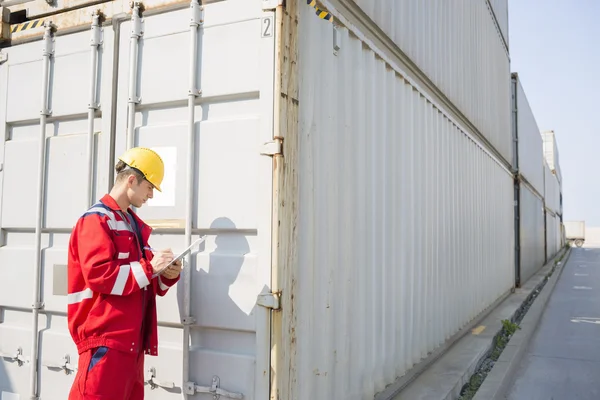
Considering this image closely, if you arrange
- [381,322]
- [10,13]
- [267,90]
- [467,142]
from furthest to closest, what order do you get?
[467,142] < [381,322] < [10,13] < [267,90]

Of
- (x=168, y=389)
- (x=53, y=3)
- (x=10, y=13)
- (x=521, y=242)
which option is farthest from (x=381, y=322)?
(x=521, y=242)

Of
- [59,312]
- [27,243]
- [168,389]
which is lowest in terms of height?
[168,389]

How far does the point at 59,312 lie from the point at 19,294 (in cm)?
41

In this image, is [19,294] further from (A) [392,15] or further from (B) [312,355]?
(A) [392,15]

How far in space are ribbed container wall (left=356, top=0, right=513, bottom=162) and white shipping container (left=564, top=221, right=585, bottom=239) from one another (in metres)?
51.5

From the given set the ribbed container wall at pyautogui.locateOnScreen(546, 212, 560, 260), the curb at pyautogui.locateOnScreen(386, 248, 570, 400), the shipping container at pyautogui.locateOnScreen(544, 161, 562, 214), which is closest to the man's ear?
the curb at pyautogui.locateOnScreen(386, 248, 570, 400)

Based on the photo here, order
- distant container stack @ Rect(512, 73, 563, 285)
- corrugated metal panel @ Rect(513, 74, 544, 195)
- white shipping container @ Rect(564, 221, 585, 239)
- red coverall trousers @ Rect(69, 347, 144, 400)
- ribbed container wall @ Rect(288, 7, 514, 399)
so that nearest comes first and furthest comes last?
red coverall trousers @ Rect(69, 347, 144, 400)
ribbed container wall @ Rect(288, 7, 514, 399)
distant container stack @ Rect(512, 73, 563, 285)
corrugated metal panel @ Rect(513, 74, 544, 195)
white shipping container @ Rect(564, 221, 585, 239)

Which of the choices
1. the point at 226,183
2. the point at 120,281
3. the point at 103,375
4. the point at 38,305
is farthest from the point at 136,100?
the point at 103,375

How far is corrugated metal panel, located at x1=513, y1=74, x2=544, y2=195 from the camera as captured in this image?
46.0 ft

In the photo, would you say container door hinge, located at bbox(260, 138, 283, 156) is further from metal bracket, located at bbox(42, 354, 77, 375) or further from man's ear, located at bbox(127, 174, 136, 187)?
metal bracket, located at bbox(42, 354, 77, 375)

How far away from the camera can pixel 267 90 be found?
110 inches

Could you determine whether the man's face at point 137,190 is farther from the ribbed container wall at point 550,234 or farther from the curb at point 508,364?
the ribbed container wall at point 550,234

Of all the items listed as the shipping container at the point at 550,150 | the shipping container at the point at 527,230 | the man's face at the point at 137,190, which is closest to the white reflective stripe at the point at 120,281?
the man's face at the point at 137,190

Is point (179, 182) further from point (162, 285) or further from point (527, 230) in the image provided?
point (527, 230)
